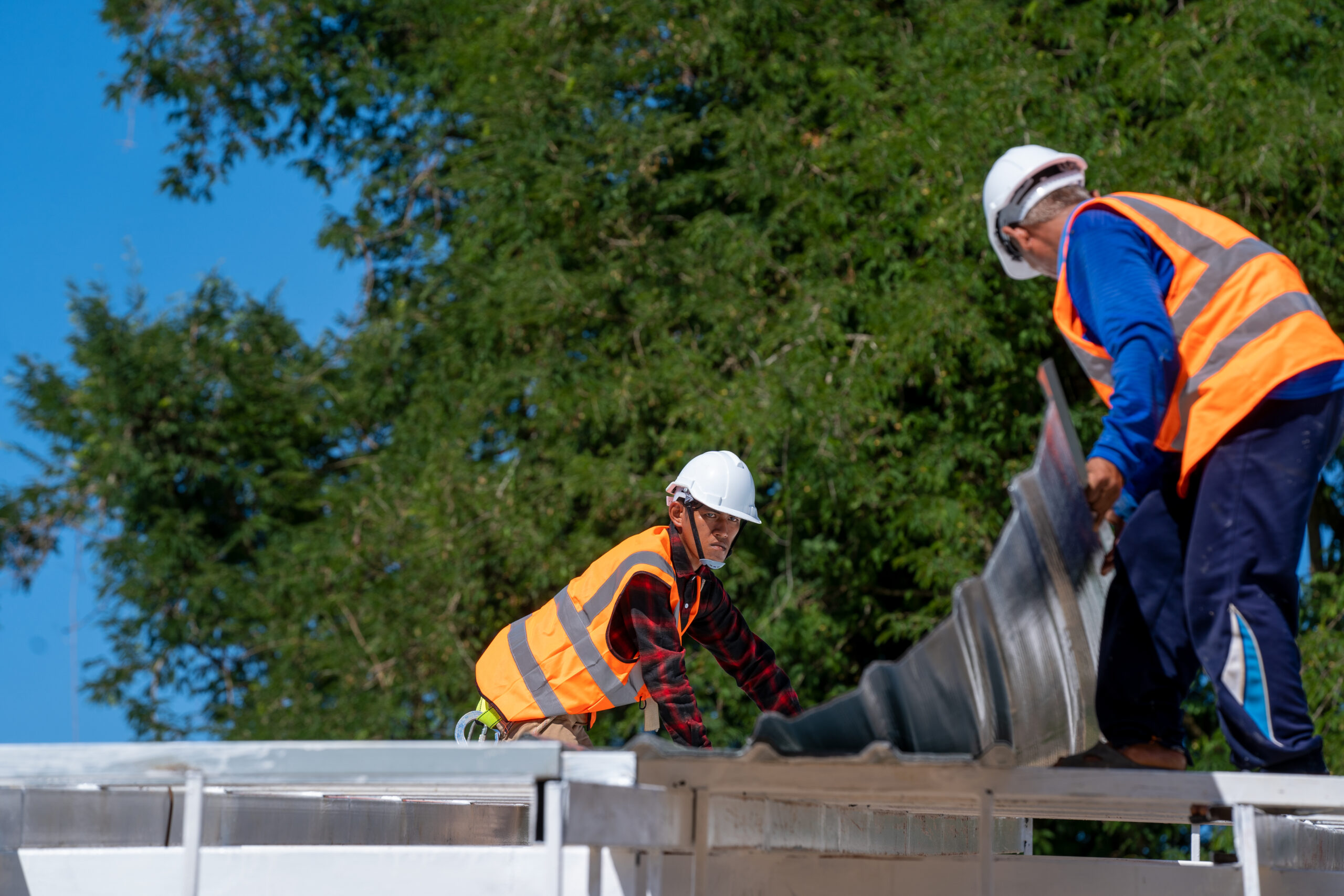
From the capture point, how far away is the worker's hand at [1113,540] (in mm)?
3158

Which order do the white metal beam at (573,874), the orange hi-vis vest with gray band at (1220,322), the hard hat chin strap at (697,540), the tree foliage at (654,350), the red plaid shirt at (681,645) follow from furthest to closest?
the tree foliage at (654,350) < the hard hat chin strap at (697,540) < the red plaid shirt at (681,645) < the orange hi-vis vest with gray band at (1220,322) < the white metal beam at (573,874)

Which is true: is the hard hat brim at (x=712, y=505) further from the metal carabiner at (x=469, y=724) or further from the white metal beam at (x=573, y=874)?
the white metal beam at (x=573, y=874)

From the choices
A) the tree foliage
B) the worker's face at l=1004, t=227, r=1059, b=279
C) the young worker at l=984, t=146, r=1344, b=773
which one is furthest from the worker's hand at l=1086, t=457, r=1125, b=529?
the tree foliage

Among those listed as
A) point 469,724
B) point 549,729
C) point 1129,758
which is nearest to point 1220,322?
point 1129,758

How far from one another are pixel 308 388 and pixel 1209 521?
40.3 ft

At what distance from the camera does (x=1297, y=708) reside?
2.85 m

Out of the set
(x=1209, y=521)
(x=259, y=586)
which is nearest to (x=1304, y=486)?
(x=1209, y=521)

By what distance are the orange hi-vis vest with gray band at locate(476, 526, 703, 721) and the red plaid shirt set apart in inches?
1.2

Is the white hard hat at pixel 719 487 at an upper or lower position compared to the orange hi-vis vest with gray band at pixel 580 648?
upper

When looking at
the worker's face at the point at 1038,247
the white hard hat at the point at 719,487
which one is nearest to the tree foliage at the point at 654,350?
the white hard hat at the point at 719,487

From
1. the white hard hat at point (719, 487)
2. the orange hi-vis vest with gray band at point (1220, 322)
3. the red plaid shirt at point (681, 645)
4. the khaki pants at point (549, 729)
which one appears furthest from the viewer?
the white hard hat at point (719, 487)

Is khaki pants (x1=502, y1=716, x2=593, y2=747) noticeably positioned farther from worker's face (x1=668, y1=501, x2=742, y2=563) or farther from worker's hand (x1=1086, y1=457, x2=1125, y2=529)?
worker's hand (x1=1086, y1=457, x2=1125, y2=529)

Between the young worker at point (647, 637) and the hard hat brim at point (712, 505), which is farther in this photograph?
the hard hat brim at point (712, 505)

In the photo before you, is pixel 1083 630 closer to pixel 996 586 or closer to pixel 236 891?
pixel 996 586
